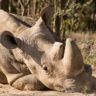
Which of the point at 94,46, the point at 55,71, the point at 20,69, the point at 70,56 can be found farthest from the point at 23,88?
the point at 94,46

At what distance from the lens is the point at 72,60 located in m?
7.47

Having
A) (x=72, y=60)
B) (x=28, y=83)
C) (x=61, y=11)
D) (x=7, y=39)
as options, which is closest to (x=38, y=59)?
(x=28, y=83)

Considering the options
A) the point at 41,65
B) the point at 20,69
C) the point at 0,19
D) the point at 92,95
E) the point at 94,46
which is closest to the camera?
the point at 92,95

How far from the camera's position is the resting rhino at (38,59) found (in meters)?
7.63

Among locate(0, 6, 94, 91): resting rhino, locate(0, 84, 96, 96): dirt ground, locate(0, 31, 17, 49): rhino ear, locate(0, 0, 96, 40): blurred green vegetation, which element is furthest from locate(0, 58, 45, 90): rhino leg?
locate(0, 0, 96, 40): blurred green vegetation

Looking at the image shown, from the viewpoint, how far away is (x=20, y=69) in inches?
349

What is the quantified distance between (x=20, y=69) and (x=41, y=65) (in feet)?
2.35

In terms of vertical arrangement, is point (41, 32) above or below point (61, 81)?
above

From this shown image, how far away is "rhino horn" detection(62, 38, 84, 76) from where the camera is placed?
7492 millimetres

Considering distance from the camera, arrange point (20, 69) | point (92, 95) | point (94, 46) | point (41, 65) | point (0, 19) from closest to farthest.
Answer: point (92, 95)
point (41, 65)
point (20, 69)
point (0, 19)
point (94, 46)

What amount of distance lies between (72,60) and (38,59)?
1.00 metres

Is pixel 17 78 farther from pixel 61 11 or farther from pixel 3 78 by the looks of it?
pixel 61 11

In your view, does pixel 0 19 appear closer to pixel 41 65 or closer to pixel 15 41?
pixel 15 41

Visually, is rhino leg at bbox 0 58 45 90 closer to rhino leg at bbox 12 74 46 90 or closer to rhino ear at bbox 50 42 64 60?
rhino leg at bbox 12 74 46 90
